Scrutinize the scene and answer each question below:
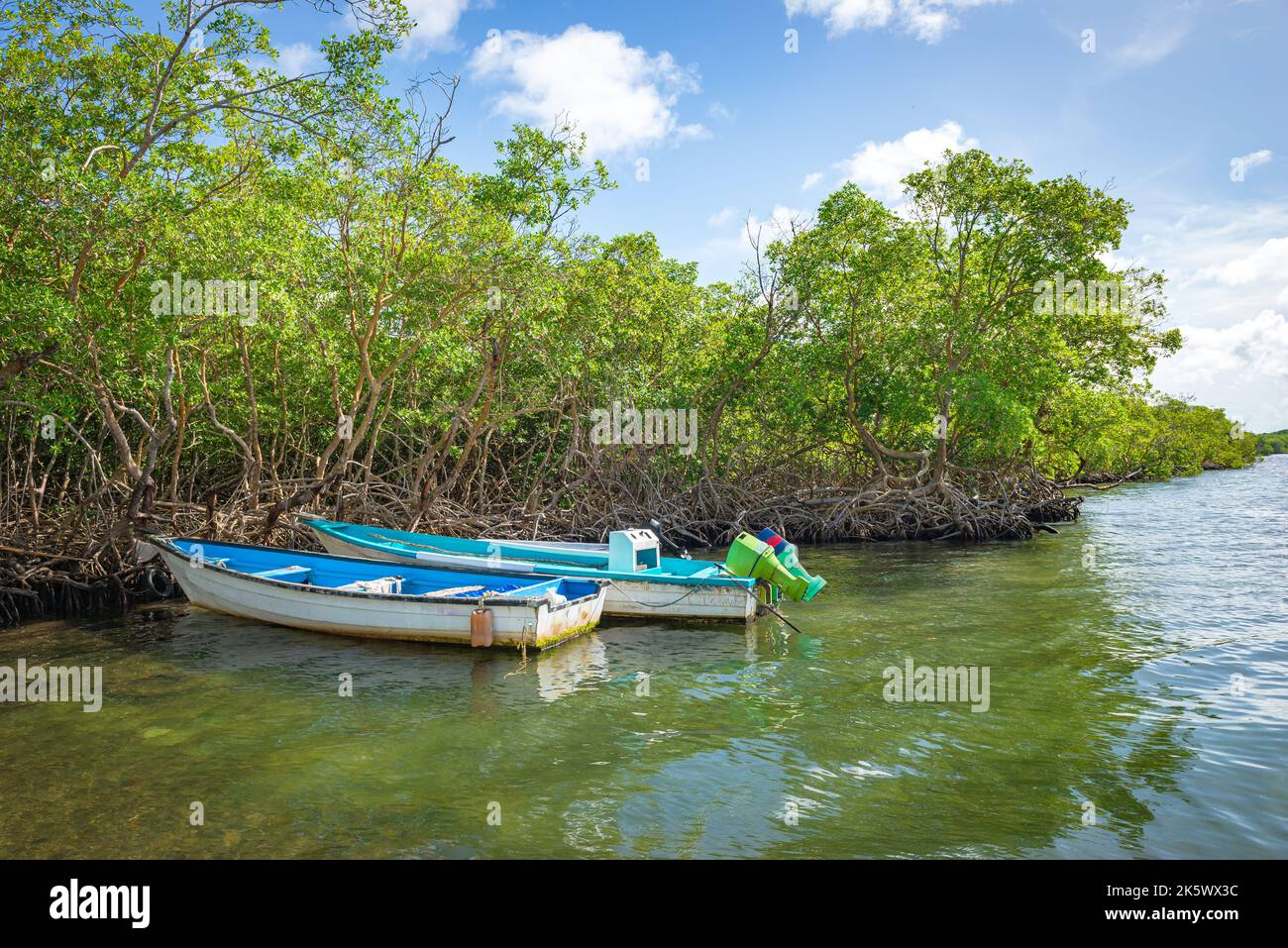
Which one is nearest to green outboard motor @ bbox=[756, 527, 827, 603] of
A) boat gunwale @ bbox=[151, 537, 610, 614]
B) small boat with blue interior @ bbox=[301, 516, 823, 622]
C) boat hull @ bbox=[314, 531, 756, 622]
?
small boat with blue interior @ bbox=[301, 516, 823, 622]

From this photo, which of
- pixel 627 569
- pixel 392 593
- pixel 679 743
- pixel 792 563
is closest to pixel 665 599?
pixel 627 569

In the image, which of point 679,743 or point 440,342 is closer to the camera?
point 679,743

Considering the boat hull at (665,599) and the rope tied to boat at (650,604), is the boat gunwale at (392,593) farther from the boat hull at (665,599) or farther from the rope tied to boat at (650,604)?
the boat hull at (665,599)

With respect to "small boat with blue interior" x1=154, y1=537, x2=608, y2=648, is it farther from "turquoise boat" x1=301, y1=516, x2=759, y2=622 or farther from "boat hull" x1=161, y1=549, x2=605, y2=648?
"turquoise boat" x1=301, y1=516, x2=759, y2=622

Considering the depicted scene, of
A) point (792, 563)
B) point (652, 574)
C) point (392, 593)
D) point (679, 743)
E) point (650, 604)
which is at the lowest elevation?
point (679, 743)

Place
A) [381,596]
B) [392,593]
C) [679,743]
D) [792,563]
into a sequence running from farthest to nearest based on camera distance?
[792,563] → [392,593] → [381,596] → [679,743]

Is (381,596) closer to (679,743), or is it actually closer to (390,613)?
(390,613)

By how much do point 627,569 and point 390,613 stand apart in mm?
3424

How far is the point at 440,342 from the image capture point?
43.0 ft

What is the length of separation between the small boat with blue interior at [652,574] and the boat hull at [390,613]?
0.63 m

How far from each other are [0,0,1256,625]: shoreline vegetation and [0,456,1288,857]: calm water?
Result: 152 inches

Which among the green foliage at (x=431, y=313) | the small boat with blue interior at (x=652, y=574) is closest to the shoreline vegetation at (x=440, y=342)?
the green foliage at (x=431, y=313)
